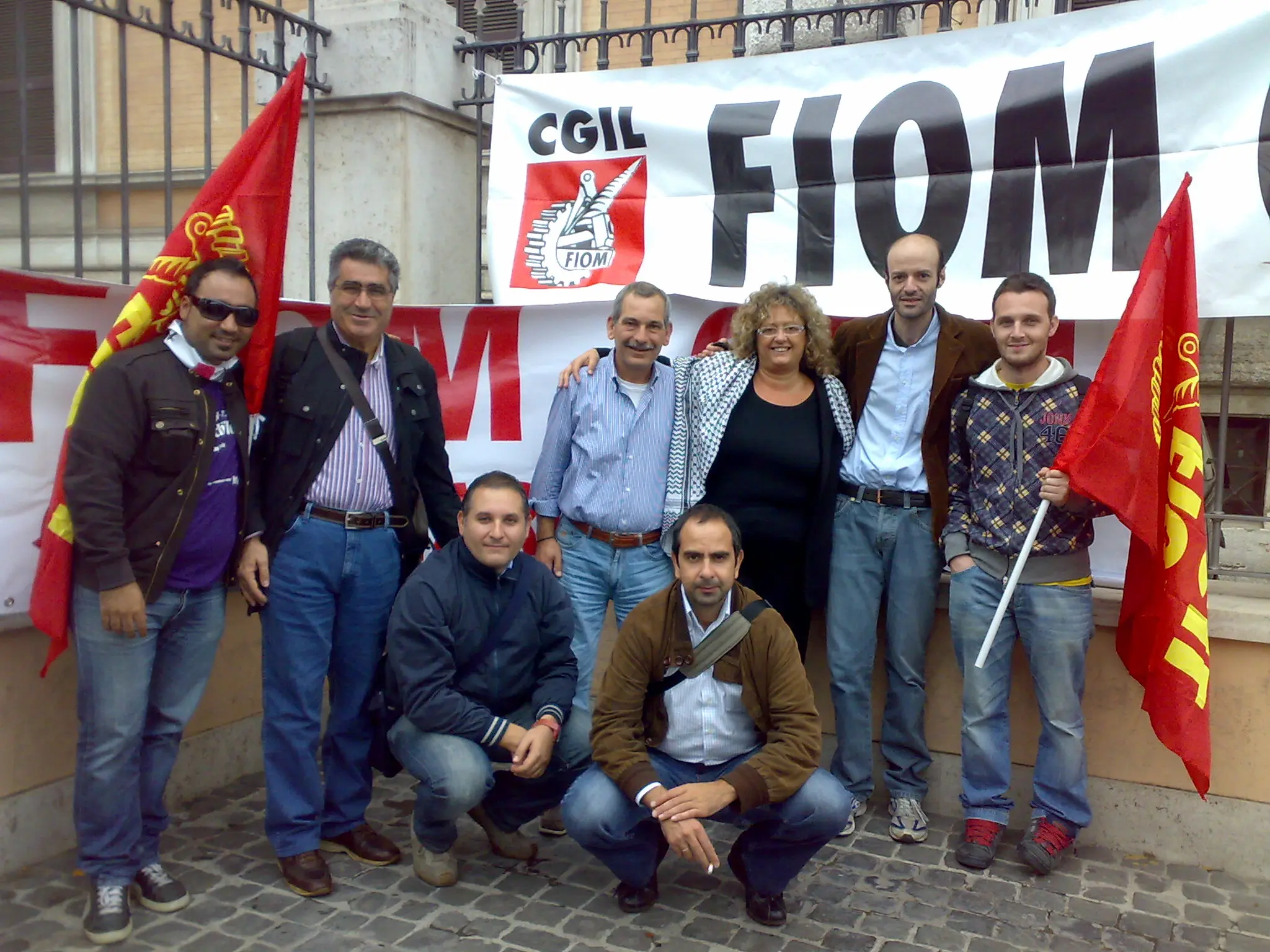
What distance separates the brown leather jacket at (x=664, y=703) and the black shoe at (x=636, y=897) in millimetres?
429

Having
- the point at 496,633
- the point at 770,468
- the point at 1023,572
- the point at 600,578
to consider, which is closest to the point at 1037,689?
the point at 1023,572

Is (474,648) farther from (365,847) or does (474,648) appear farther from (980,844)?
(980,844)

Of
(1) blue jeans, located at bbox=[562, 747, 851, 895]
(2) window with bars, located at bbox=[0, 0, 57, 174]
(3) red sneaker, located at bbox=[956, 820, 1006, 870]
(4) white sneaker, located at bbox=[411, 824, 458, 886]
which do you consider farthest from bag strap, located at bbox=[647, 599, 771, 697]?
(2) window with bars, located at bbox=[0, 0, 57, 174]

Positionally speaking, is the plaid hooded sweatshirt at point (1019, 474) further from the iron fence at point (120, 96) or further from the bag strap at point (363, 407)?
the iron fence at point (120, 96)

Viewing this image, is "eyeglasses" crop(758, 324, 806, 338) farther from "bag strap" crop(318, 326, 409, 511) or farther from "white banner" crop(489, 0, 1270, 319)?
"bag strap" crop(318, 326, 409, 511)

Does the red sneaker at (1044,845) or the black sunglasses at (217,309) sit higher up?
the black sunglasses at (217,309)

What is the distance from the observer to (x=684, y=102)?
187 inches

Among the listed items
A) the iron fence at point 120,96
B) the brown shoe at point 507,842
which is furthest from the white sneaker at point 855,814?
the iron fence at point 120,96

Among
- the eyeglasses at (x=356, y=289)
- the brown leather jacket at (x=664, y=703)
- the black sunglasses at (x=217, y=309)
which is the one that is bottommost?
the brown leather jacket at (x=664, y=703)

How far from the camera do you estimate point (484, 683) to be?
3664mm

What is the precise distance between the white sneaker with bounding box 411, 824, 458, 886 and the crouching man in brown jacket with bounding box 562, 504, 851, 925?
53 cm

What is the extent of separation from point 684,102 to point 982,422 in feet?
6.60

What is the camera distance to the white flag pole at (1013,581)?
3543 mm

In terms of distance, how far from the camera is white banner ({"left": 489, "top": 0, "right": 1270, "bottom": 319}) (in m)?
3.88
